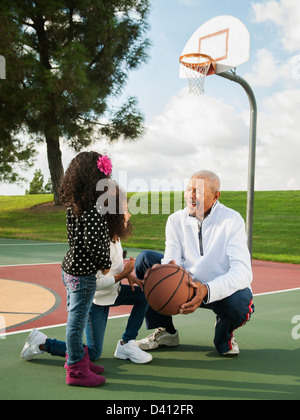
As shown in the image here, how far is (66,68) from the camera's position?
768 inches

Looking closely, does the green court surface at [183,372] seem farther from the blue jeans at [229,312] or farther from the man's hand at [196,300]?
the man's hand at [196,300]

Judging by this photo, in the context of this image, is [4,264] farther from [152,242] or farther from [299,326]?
[152,242]

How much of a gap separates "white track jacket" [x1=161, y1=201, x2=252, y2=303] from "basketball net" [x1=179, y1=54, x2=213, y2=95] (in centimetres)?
505

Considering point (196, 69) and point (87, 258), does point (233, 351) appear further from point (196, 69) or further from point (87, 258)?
point (196, 69)

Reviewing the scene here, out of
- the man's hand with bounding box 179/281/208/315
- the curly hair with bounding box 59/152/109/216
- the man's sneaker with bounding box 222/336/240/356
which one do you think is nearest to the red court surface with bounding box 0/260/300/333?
the man's sneaker with bounding box 222/336/240/356

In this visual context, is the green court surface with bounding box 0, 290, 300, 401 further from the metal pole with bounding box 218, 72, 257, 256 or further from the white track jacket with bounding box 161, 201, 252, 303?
the metal pole with bounding box 218, 72, 257, 256

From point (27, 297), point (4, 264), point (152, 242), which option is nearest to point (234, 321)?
point (27, 297)

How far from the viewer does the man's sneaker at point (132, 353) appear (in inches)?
137

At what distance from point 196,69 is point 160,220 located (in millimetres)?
12894

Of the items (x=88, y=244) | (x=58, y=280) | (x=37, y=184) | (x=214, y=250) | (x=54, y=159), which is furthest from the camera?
(x=37, y=184)

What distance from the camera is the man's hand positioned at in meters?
3.25

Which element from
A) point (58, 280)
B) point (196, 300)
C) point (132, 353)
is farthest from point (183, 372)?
point (58, 280)

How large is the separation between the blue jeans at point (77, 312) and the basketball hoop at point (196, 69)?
6.08 m

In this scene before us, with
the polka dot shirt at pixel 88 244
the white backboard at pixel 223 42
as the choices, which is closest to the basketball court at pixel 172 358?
the polka dot shirt at pixel 88 244
